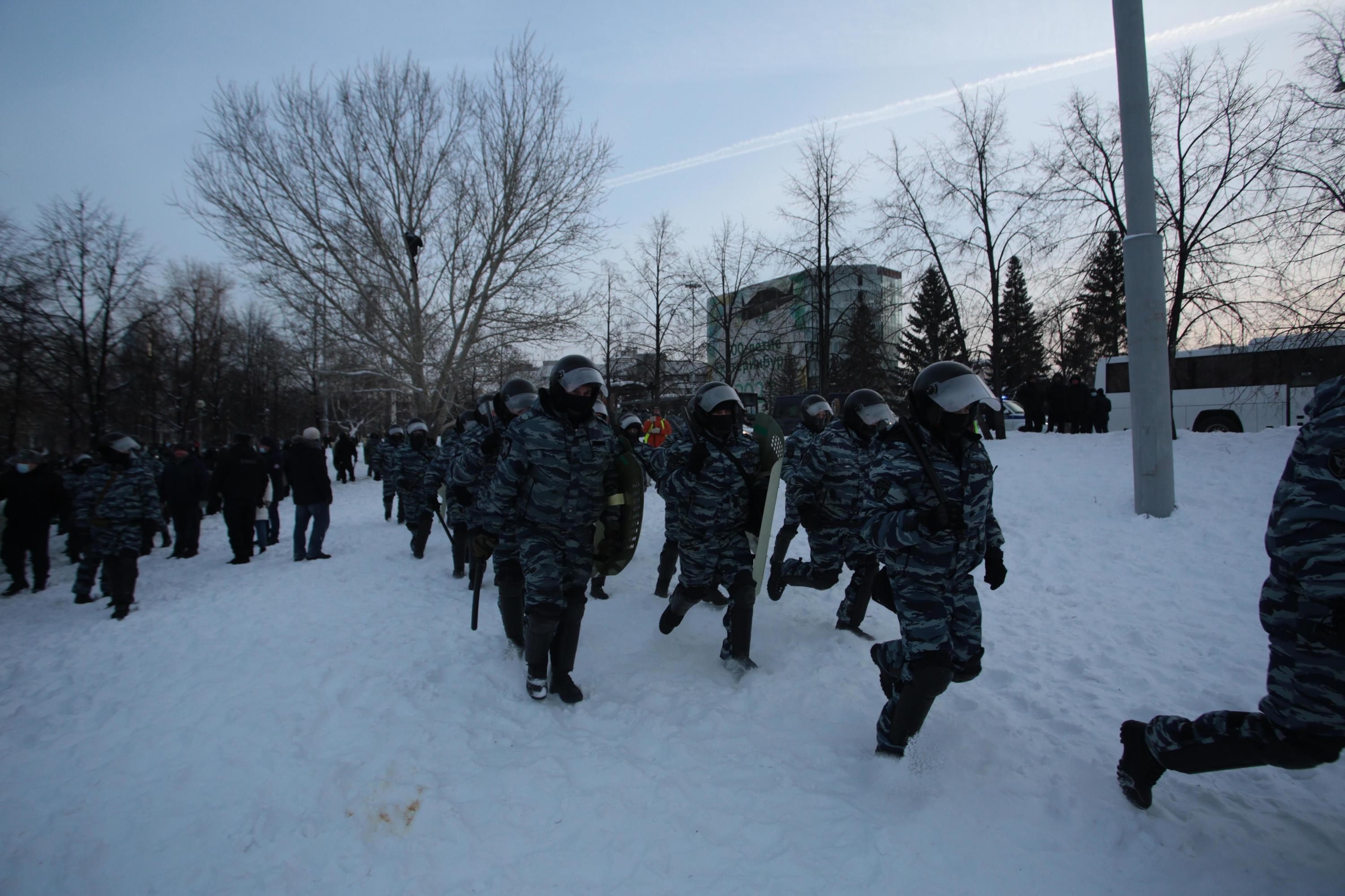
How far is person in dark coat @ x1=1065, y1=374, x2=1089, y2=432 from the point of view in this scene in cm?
1633

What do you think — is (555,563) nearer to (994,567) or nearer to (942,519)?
(942,519)

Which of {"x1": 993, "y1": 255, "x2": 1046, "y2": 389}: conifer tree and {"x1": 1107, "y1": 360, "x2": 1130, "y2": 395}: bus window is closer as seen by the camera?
{"x1": 1107, "y1": 360, "x2": 1130, "y2": 395}: bus window

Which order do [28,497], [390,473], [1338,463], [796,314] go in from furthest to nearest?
[796,314], [390,473], [28,497], [1338,463]

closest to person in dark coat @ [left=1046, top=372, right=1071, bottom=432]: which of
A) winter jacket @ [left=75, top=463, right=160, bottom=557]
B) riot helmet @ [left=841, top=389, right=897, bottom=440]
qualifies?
riot helmet @ [left=841, top=389, right=897, bottom=440]

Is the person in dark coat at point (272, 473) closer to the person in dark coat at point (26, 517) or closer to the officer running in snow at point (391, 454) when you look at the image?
the officer running in snow at point (391, 454)

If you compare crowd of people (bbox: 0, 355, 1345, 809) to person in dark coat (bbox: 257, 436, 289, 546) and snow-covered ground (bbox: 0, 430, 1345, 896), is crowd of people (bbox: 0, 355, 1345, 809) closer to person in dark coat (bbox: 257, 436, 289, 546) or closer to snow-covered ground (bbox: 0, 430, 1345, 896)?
snow-covered ground (bbox: 0, 430, 1345, 896)

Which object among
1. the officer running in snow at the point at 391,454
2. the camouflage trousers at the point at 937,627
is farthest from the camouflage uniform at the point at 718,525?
the officer running in snow at the point at 391,454

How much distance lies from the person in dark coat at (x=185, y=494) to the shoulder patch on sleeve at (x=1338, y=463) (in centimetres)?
1327

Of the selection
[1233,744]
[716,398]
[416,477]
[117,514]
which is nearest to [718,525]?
[716,398]

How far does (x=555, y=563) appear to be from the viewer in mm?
3982

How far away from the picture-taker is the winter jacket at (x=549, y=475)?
395cm

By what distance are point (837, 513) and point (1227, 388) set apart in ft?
58.7

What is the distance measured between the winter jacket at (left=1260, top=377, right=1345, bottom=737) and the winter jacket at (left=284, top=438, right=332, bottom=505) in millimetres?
10755

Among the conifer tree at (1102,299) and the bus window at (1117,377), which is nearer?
the conifer tree at (1102,299)
